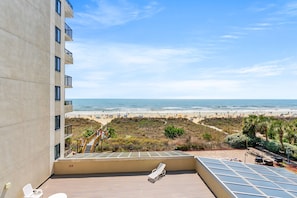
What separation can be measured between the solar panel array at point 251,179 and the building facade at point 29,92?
6.73m

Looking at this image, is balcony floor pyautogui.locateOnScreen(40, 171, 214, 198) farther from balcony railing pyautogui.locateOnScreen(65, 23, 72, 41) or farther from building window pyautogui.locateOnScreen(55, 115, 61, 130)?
balcony railing pyautogui.locateOnScreen(65, 23, 72, 41)

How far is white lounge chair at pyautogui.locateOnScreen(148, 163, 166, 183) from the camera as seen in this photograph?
8713 mm

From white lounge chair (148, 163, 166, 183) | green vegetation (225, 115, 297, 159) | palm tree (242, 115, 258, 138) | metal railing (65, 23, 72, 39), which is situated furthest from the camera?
palm tree (242, 115, 258, 138)

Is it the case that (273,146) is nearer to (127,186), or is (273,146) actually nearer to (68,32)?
(127,186)

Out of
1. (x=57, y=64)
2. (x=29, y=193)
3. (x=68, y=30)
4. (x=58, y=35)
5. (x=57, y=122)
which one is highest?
(x=68, y=30)

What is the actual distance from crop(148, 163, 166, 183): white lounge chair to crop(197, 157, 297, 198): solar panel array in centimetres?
177

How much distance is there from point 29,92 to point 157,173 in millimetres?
6080

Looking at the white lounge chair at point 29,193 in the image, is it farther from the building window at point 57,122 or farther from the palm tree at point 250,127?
the palm tree at point 250,127

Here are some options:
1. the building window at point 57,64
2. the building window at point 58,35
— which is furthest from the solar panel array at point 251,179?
the building window at point 58,35

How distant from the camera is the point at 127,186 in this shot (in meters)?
8.29

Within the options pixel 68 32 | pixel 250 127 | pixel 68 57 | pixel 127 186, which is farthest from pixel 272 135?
pixel 68 32

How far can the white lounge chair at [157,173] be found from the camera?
8.71m

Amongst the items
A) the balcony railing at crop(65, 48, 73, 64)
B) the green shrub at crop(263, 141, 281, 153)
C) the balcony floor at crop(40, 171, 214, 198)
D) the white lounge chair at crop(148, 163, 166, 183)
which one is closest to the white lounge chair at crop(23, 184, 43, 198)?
the balcony floor at crop(40, 171, 214, 198)

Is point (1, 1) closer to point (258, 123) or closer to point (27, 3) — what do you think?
point (27, 3)
